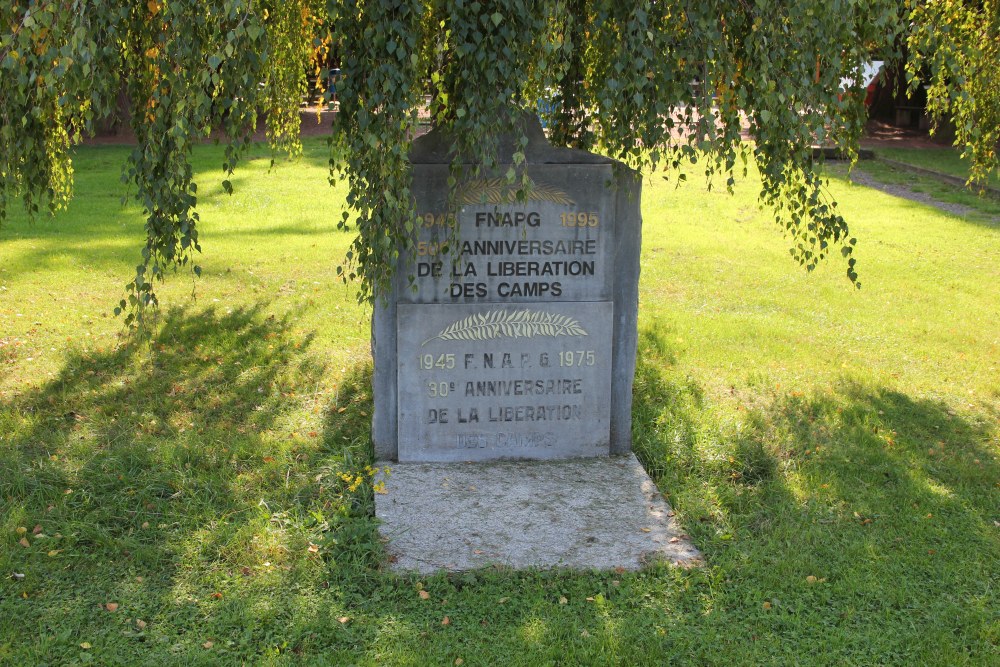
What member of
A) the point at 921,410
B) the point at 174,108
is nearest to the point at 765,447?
the point at 921,410

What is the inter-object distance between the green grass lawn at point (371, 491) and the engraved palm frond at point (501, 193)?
1.62 metres

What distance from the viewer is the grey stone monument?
559cm

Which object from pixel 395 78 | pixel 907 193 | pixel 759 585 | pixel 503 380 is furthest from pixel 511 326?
pixel 907 193

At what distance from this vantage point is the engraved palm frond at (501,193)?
5.34 m

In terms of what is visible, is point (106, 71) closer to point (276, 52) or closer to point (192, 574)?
point (192, 574)

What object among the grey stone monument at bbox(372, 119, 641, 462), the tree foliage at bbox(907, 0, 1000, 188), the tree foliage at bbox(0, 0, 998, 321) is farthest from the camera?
the tree foliage at bbox(907, 0, 1000, 188)

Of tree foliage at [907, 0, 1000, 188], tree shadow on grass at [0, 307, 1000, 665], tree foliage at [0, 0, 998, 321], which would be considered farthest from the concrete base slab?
tree foliage at [907, 0, 1000, 188]

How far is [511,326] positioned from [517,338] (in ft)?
0.26

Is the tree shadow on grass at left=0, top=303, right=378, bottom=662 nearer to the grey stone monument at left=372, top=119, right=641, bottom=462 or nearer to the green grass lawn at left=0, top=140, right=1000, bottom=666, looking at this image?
the green grass lawn at left=0, top=140, right=1000, bottom=666

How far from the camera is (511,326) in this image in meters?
5.68

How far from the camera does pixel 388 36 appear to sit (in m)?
4.12

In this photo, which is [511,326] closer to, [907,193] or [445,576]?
[445,576]

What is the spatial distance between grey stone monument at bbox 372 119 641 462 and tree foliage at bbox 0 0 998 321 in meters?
0.52

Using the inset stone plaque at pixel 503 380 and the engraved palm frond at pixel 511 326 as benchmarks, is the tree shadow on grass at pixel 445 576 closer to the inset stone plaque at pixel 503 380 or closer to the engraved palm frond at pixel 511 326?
the inset stone plaque at pixel 503 380
